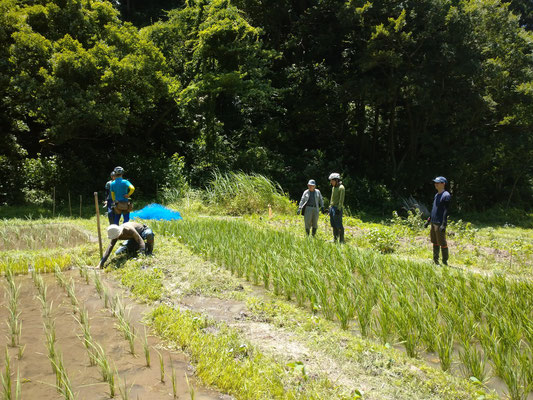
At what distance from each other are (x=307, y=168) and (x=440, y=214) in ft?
33.8

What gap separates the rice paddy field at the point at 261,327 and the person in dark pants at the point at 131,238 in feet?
0.75

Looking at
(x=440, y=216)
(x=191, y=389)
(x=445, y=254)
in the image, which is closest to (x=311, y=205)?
(x=440, y=216)

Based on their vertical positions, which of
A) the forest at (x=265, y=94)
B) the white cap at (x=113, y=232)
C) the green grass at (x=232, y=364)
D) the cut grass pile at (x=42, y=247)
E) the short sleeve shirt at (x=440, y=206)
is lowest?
the green grass at (x=232, y=364)

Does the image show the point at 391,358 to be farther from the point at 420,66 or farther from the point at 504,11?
the point at 504,11

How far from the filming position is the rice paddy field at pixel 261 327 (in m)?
2.80

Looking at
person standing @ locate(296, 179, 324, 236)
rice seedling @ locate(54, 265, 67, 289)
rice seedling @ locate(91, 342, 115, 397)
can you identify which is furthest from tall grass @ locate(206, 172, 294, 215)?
rice seedling @ locate(91, 342, 115, 397)

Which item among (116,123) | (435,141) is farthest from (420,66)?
(116,123)

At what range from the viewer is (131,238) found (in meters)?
6.25

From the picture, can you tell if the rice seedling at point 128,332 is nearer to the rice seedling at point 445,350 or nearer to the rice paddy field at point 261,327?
the rice paddy field at point 261,327

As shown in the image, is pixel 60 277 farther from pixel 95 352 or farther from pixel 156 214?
pixel 156 214

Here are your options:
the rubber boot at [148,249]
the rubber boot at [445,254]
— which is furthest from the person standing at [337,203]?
the rubber boot at [148,249]

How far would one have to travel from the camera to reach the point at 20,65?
11.4 m

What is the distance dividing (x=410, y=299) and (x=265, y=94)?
12538mm

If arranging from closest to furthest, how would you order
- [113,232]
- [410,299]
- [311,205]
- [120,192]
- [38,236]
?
[410,299]
[113,232]
[120,192]
[311,205]
[38,236]
